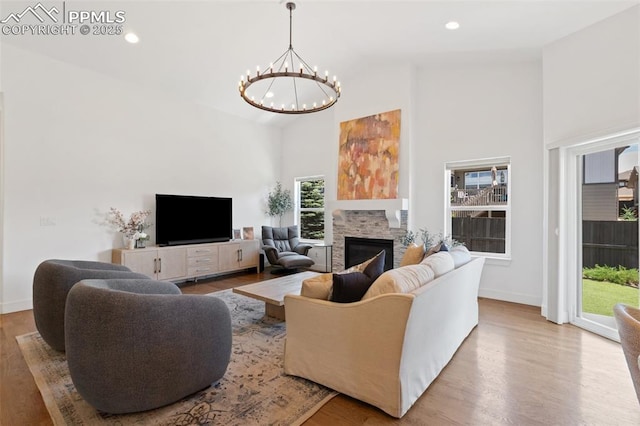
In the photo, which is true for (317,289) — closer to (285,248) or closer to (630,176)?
(630,176)

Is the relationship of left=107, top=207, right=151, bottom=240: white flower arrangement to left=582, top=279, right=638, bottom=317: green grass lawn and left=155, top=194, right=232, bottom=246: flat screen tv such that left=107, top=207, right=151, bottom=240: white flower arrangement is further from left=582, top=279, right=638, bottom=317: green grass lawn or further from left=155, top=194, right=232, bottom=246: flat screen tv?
left=582, top=279, right=638, bottom=317: green grass lawn

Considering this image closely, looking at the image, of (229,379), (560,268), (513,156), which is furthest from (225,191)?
(560,268)

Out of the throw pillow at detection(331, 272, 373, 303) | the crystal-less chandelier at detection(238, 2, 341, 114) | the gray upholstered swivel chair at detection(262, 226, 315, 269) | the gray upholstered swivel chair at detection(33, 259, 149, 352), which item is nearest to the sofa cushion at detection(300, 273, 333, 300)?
the throw pillow at detection(331, 272, 373, 303)

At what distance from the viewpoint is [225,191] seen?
660cm

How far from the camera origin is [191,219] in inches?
228

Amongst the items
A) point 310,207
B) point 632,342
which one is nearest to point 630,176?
point 632,342

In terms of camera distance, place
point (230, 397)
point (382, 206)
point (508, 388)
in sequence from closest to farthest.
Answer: point (230, 397)
point (508, 388)
point (382, 206)

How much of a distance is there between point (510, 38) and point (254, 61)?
143 inches

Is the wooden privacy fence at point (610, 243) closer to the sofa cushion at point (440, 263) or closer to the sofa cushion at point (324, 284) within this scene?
the sofa cushion at point (440, 263)

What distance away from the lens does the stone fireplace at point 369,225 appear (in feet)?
18.0

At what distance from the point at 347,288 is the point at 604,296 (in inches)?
132

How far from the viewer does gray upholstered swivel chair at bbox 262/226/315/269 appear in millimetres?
6230

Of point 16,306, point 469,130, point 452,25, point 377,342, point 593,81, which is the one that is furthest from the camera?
point 469,130

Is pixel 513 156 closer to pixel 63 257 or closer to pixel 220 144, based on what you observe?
pixel 220 144
